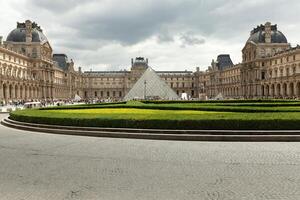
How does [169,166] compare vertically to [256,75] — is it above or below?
below

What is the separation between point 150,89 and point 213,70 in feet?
249

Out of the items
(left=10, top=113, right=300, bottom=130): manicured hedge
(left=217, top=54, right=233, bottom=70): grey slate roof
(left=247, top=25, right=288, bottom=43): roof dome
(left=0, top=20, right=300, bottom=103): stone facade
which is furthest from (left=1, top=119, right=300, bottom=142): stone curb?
(left=217, top=54, right=233, bottom=70): grey slate roof

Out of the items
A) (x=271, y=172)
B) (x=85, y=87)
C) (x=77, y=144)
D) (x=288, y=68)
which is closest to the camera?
(x=271, y=172)

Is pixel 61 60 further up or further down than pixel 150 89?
further up

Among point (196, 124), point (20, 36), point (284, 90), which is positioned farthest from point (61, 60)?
point (196, 124)

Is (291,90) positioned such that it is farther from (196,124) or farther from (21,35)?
(196,124)

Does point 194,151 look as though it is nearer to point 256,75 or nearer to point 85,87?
point 256,75

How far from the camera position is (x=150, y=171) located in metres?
8.68

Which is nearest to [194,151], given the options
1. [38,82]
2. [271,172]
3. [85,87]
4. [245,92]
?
[271,172]

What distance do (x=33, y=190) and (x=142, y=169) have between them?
2758mm

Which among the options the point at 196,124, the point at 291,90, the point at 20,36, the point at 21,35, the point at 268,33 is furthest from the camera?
the point at 268,33

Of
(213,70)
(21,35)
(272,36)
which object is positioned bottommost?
(213,70)

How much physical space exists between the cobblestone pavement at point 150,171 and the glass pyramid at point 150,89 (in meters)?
46.0

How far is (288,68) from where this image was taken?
79.8 meters
